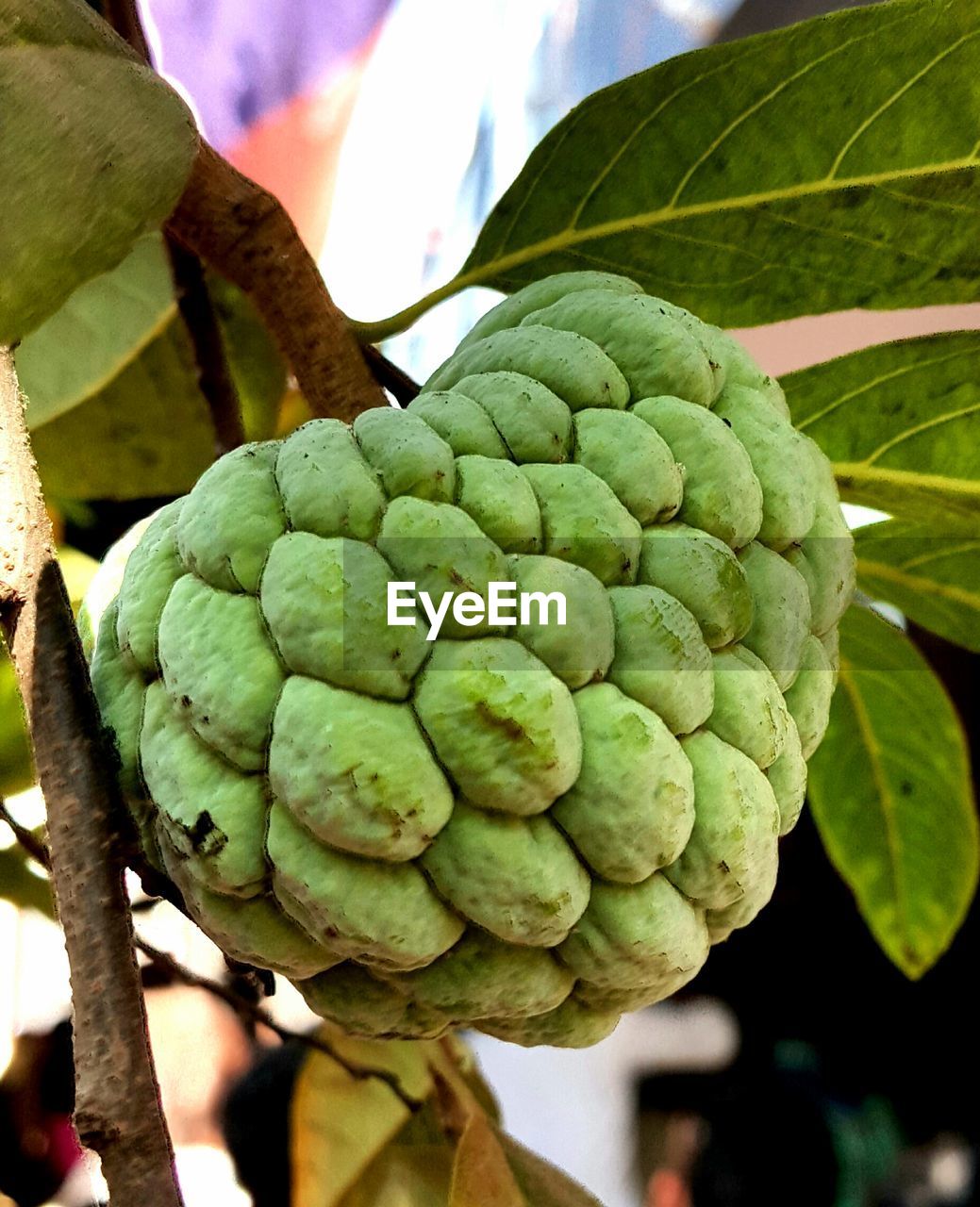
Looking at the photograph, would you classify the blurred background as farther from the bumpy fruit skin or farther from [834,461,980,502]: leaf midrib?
the bumpy fruit skin

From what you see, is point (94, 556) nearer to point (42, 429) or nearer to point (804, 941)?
point (42, 429)

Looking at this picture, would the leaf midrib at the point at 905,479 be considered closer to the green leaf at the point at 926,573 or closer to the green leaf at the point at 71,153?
the green leaf at the point at 926,573

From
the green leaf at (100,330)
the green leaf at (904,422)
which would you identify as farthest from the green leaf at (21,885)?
the green leaf at (904,422)

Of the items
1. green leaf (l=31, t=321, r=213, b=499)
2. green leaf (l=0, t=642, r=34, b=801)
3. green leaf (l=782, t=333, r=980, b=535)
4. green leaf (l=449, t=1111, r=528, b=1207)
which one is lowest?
green leaf (l=449, t=1111, r=528, b=1207)

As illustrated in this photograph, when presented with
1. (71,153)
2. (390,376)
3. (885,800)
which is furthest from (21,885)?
(885,800)

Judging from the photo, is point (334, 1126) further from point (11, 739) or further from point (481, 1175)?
point (11, 739)

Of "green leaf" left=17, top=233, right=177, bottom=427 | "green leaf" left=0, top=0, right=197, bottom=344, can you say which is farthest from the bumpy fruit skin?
"green leaf" left=17, top=233, right=177, bottom=427
